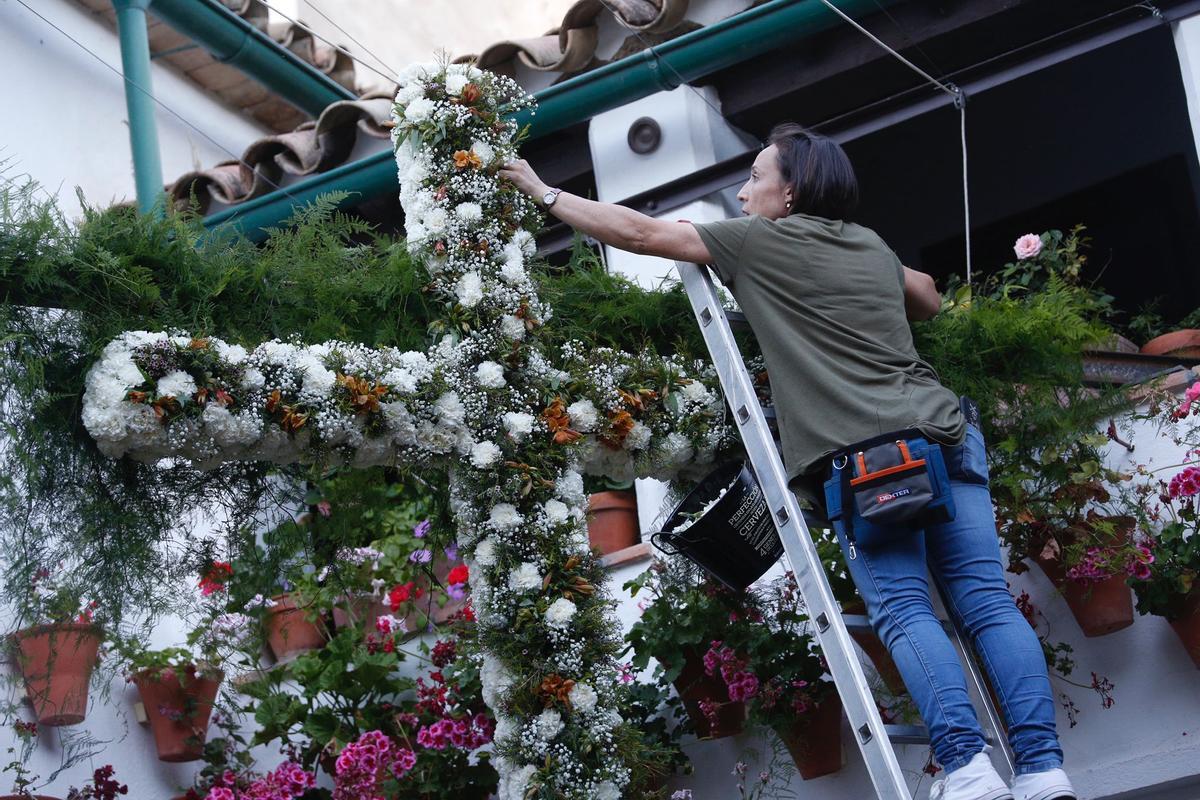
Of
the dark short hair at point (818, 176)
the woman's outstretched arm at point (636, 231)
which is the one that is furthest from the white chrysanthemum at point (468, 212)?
the dark short hair at point (818, 176)

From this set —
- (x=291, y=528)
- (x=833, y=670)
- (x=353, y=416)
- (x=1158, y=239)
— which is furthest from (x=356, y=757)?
(x=1158, y=239)

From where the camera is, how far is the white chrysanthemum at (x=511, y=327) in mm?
3607

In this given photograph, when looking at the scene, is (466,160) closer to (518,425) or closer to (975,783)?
(518,425)

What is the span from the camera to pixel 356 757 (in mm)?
4566

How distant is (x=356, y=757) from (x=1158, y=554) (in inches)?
94.7

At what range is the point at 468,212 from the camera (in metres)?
3.67

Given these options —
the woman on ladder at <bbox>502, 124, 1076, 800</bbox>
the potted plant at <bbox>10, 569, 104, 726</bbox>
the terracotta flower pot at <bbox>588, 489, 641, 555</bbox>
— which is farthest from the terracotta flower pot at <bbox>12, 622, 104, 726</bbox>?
the woman on ladder at <bbox>502, 124, 1076, 800</bbox>

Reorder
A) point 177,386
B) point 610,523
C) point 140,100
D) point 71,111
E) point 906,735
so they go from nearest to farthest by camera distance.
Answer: point 177,386 → point 906,735 → point 610,523 → point 140,100 → point 71,111

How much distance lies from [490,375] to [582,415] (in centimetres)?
25

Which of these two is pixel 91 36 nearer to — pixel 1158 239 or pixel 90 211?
pixel 90 211

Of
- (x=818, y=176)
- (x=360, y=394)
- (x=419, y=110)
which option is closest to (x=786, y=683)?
(x=818, y=176)

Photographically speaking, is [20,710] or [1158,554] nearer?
[1158,554]

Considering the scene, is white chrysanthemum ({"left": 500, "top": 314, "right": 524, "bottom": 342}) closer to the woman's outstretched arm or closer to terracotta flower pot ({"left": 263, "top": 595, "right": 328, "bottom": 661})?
the woman's outstretched arm

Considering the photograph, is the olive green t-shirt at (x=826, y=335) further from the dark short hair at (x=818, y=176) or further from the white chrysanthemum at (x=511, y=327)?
the white chrysanthemum at (x=511, y=327)
